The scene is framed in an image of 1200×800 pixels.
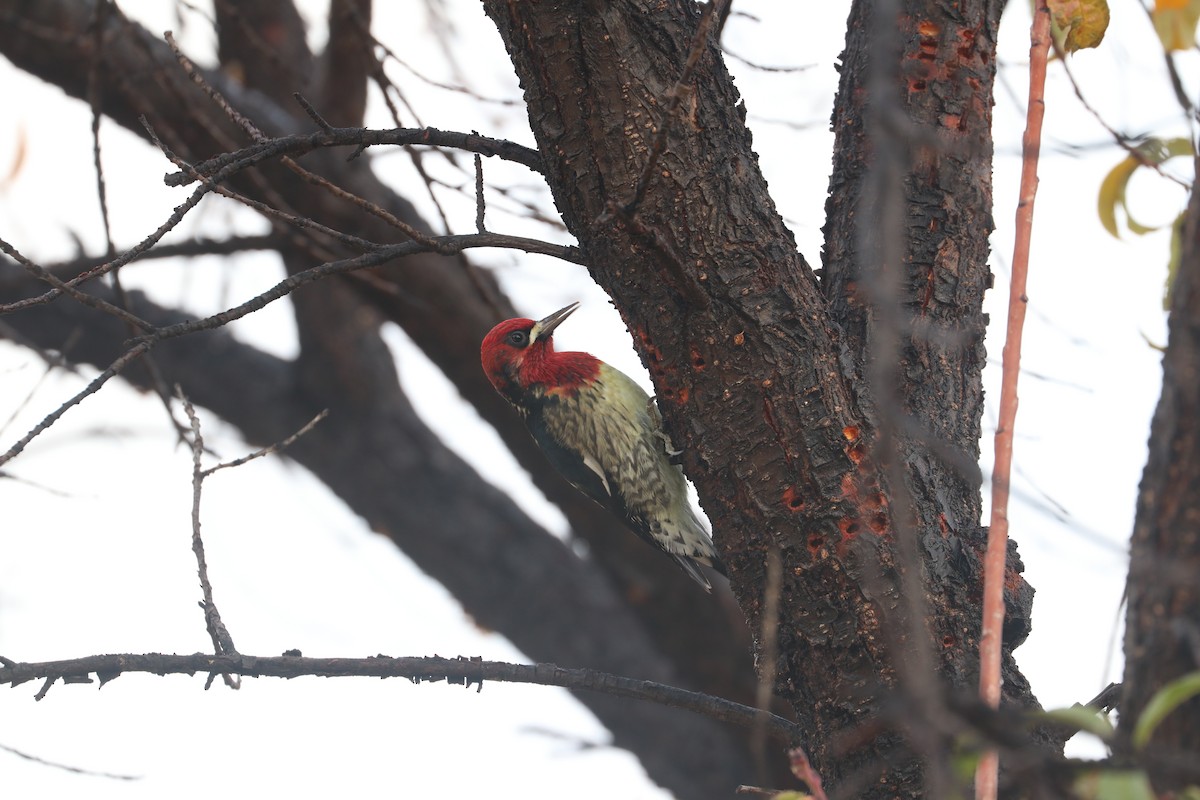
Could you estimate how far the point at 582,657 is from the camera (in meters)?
6.04

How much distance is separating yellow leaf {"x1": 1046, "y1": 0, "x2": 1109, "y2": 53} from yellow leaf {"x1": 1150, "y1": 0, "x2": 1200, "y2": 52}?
467mm

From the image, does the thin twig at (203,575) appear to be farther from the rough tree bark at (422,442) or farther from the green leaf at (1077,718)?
the rough tree bark at (422,442)

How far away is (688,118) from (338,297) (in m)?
3.76

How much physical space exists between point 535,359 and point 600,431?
0.39 meters

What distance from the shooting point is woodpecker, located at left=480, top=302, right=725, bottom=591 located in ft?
14.2

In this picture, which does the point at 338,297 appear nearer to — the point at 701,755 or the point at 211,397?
the point at 211,397

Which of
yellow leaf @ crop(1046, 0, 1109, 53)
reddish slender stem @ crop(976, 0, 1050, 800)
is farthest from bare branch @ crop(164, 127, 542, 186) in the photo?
yellow leaf @ crop(1046, 0, 1109, 53)

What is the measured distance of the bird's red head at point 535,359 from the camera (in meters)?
4.46

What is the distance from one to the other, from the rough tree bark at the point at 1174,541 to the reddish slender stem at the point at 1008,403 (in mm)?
160

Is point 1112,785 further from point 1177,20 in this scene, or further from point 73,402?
point 73,402

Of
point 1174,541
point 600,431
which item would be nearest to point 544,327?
point 600,431

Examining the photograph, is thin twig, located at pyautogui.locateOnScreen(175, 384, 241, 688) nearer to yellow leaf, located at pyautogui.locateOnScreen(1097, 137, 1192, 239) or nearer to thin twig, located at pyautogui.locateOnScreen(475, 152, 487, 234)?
thin twig, located at pyautogui.locateOnScreen(475, 152, 487, 234)

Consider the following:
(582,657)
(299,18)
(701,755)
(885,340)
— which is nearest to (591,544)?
(582,657)

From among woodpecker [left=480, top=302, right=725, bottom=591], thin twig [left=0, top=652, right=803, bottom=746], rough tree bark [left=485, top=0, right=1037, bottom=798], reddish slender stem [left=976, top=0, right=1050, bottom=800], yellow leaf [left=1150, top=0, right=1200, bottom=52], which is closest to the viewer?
reddish slender stem [left=976, top=0, right=1050, bottom=800]
